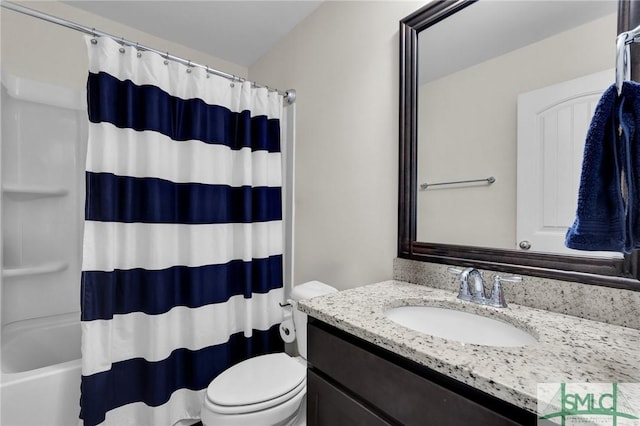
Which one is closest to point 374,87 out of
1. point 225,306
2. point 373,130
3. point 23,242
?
point 373,130

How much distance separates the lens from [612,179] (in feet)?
1.87

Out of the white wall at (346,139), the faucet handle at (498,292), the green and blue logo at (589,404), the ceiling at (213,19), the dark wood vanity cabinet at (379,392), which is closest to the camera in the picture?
the green and blue logo at (589,404)

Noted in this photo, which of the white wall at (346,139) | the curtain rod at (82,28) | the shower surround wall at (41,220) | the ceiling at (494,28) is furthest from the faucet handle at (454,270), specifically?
the shower surround wall at (41,220)

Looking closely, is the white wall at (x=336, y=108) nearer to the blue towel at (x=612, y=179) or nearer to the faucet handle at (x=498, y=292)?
the faucet handle at (x=498, y=292)

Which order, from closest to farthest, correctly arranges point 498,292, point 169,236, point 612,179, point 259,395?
point 612,179, point 498,292, point 259,395, point 169,236

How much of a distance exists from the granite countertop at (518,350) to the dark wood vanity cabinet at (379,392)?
0.13 feet

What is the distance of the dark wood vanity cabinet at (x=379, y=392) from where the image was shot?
1.69 ft

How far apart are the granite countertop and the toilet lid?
1.67 feet

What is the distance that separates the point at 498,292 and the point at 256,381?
1017mm

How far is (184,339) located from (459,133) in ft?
5.22

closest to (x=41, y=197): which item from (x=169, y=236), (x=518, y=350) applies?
(x=169, y=236)

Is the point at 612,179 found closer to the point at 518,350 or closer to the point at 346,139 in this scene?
the point at 518,350

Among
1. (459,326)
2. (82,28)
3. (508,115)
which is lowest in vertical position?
(459,326)

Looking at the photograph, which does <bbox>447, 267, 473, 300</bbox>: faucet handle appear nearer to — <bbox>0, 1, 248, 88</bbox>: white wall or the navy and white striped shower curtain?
the navy and white striped shower curtain
